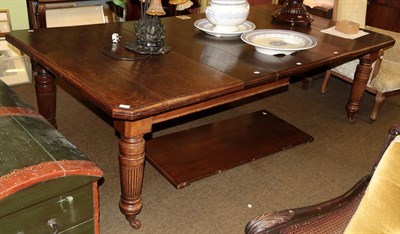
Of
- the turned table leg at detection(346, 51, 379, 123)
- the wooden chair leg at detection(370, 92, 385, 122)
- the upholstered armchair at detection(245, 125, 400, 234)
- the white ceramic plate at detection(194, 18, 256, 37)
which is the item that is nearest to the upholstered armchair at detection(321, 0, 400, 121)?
the wooden chair leg at detection(370, 92, 385, 122)

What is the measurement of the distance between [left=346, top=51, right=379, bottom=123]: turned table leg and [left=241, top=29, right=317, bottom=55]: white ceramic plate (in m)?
0.59

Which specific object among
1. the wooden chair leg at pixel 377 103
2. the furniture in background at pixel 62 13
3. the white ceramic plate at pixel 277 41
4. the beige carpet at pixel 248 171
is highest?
the white ceramic plate at pixel 277 41

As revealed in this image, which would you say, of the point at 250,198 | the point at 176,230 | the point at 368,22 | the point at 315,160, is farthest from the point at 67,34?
the point at 368,22

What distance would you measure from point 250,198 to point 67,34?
1217mm

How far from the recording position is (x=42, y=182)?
127 cm

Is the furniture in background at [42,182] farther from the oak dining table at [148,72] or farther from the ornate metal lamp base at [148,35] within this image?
the ornate metal lamp base at [148,35]

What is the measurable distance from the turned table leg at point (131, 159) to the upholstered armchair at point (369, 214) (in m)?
0.59

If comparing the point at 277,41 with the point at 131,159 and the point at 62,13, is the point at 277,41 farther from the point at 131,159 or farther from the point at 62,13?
the point at 62,13

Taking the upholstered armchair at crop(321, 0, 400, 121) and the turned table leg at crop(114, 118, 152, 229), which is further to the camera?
the upholstered armchair at crop(321, 0, 400, 121)

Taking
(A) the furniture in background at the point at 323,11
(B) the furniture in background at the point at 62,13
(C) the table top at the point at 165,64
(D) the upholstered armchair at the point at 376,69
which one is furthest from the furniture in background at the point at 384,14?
(B) the furniture in background at the point at 62,13

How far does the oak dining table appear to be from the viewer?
1513 millimetres

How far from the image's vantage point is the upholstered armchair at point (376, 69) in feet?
8.98

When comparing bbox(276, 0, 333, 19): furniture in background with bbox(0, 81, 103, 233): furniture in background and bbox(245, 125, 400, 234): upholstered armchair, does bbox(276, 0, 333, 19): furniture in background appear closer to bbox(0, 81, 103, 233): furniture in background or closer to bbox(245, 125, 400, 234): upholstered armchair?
bbox(245, 125, 400, 234): upholstered armchair

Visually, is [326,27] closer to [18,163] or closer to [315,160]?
[315,160]
